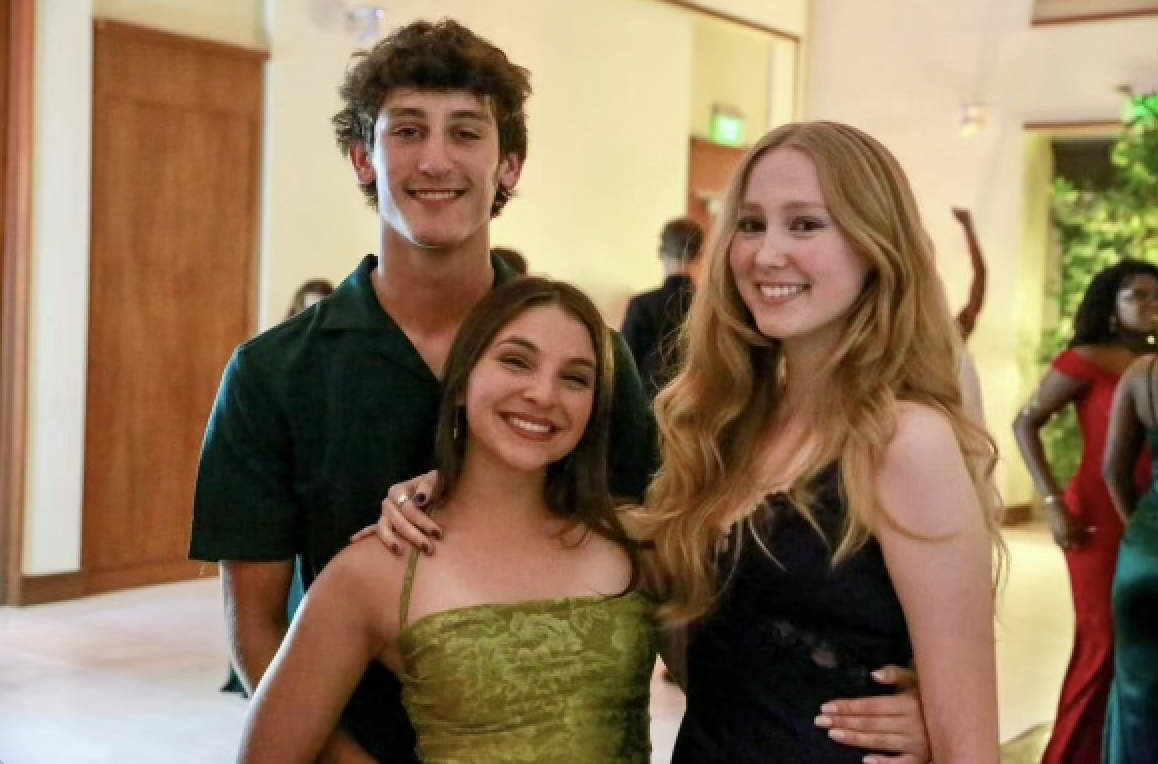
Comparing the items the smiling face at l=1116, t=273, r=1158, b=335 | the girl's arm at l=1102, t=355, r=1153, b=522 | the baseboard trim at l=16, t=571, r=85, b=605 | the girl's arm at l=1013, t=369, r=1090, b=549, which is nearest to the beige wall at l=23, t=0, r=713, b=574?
the baseboard trim at l=16, t=571, r=85, b=605

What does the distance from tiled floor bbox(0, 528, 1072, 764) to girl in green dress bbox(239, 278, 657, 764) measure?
8.95 feet

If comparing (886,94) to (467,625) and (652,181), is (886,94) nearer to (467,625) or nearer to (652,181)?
(652,181)

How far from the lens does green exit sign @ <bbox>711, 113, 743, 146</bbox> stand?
10938mm

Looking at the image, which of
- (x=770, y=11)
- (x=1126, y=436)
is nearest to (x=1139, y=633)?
(x=1126, y=436)

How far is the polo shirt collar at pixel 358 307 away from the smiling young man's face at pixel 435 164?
92 millimetres

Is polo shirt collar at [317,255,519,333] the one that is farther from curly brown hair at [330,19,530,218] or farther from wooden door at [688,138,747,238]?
wooden door at [688,138,747,238]

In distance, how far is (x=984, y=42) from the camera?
10219 millimetres

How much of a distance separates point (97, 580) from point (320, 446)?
5.29 m

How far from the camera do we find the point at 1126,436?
3.97 m

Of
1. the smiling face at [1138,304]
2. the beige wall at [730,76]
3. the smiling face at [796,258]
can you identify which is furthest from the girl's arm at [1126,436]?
the beige wall at [730,76]

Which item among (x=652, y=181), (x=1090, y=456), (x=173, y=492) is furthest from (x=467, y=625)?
(x=652, y=181)

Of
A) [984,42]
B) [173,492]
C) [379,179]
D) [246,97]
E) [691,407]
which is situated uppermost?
[984,42]

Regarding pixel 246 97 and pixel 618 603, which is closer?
pixel 618 603

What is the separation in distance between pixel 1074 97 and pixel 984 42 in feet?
2.49
